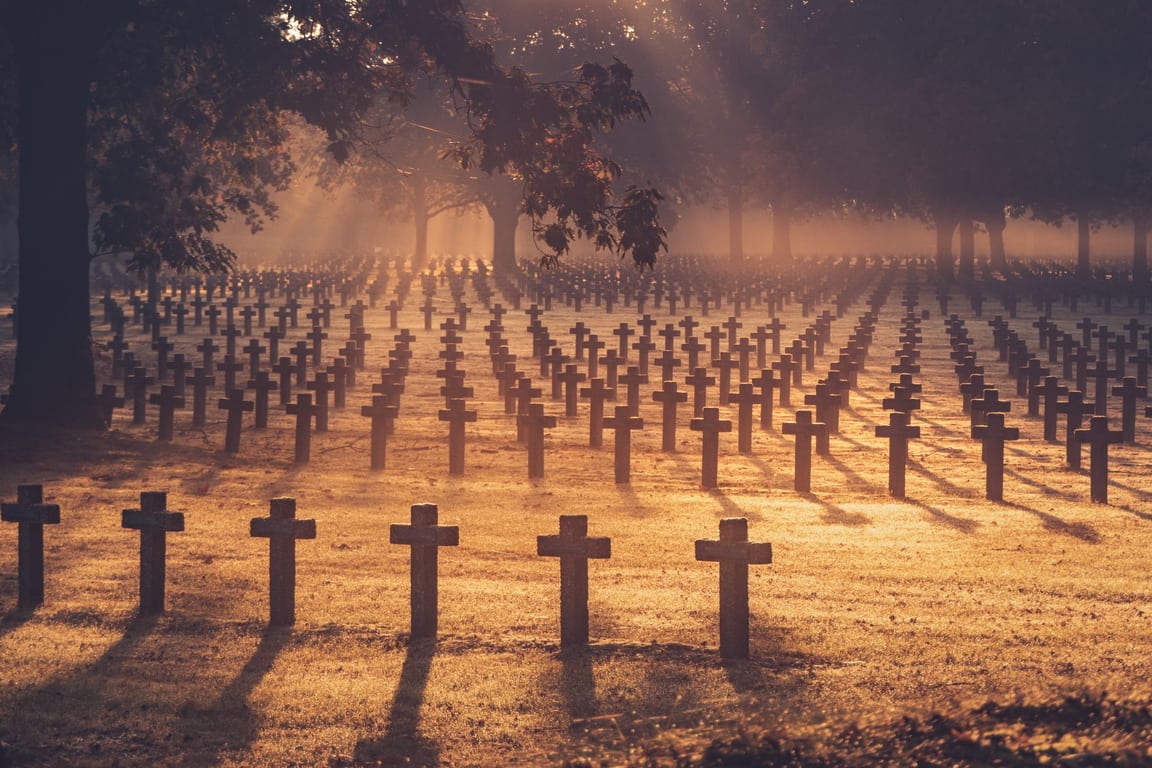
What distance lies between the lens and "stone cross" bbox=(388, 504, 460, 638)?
347 inches

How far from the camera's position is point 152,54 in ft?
65.0

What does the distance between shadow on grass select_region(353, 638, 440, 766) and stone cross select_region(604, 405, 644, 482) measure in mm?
6754

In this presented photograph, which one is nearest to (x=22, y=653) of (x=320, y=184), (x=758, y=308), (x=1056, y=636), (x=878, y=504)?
(x=1056, y=636)

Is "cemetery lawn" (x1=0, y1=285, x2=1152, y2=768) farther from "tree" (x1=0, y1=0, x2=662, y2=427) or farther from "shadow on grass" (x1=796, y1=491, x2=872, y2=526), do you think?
"tree" (x1=0, y1=0, x2=662, y2=427)

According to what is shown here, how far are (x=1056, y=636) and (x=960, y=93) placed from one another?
158 ft

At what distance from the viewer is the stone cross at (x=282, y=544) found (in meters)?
9.08

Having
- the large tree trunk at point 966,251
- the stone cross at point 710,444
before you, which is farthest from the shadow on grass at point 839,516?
the large tree trunk at point 966,251

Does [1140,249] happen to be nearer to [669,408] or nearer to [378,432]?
[669,408]

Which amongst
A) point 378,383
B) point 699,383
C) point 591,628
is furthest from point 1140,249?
point 591,628

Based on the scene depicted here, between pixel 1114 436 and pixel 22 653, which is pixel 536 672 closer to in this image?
pixel 22 653

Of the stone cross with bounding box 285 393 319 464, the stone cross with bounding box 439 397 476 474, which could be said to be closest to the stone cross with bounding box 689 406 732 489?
the stone cross with bounding box 439 397 476 474

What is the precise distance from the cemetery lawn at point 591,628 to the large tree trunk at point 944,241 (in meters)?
45.4

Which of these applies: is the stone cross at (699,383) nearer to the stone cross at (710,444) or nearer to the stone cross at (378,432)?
the stone cross at (710,444)

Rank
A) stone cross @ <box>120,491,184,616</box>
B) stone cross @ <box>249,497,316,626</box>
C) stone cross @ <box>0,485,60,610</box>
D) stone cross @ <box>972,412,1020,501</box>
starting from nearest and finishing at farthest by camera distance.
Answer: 1. stone cross @ <box>249,497,316,626</box>
2. stone cross @ <box>120,491,184,616</box>
3. stone cross @ <box>0,485,60,610</box>
4. stone cross @ <box>972,412,1020,501</box>
